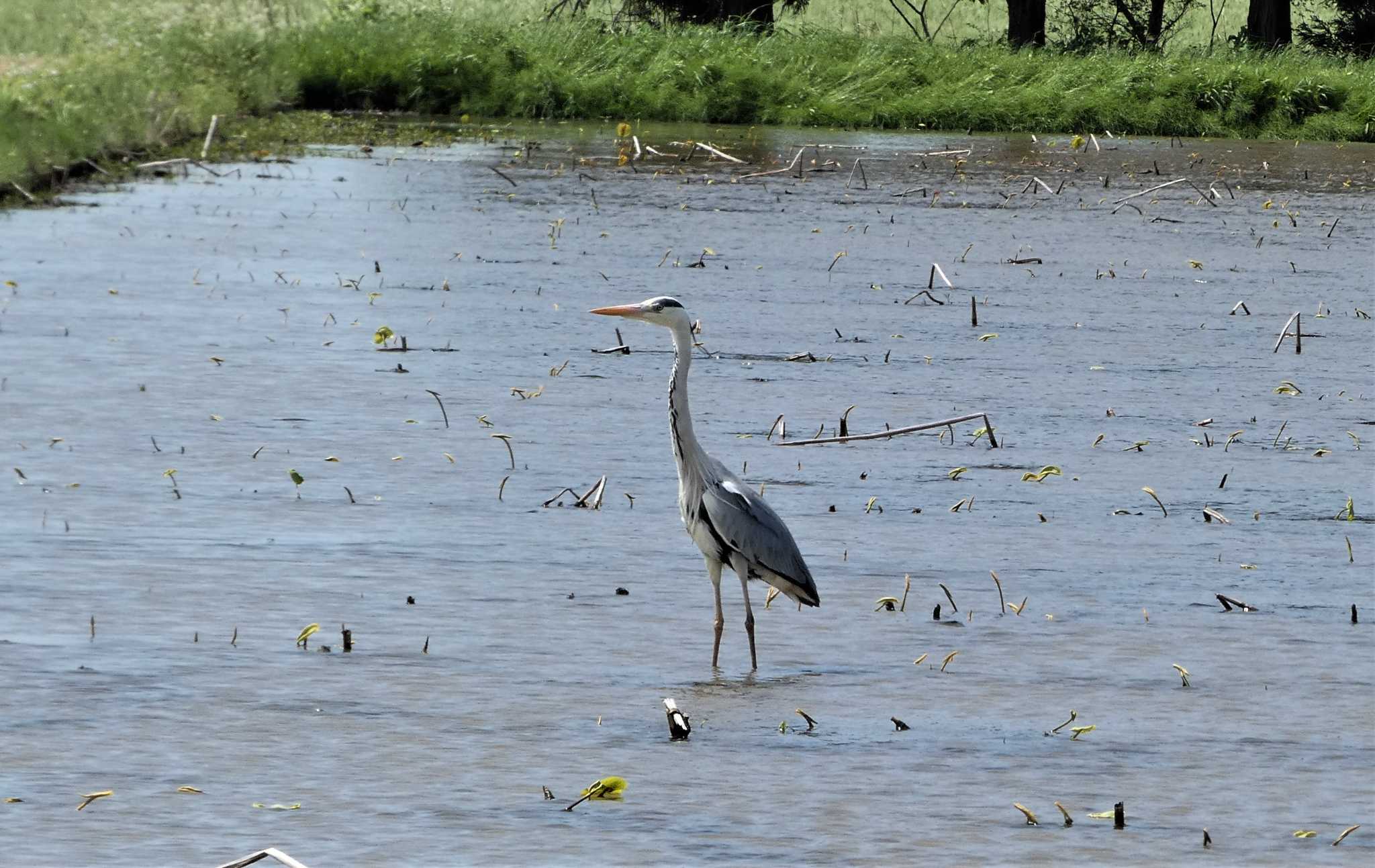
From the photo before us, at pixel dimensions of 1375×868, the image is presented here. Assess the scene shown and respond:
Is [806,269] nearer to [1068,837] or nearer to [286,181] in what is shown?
[286,181]

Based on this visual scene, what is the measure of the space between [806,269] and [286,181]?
340 inches

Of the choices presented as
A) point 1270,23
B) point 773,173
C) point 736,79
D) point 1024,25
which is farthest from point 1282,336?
point 1270,23

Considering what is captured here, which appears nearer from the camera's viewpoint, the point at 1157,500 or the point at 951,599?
the point at 951,599

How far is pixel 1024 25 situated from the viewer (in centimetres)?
4438

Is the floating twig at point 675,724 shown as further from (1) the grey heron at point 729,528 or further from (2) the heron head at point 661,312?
(2) the heron head at point 661,312

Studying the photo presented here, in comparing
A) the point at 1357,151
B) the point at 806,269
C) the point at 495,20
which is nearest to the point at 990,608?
the point at 806,269

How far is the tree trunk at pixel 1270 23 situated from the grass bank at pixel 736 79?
5.68 m

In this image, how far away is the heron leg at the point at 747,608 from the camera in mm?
6645

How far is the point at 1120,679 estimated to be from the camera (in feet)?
21.5

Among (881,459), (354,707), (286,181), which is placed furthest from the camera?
(286,181)

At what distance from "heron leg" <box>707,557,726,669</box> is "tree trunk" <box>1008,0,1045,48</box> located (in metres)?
38.4

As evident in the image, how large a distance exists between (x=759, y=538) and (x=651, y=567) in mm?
1228

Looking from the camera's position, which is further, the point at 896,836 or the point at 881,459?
the point at 881,459

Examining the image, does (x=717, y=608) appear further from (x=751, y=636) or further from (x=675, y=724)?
(x=675, y=724)
